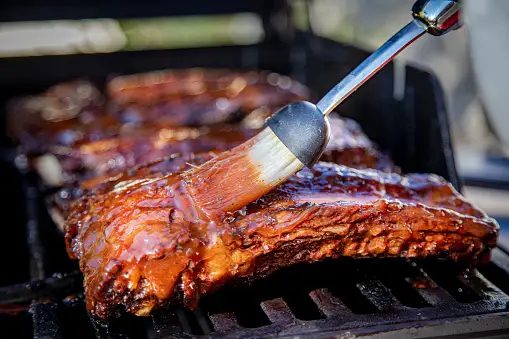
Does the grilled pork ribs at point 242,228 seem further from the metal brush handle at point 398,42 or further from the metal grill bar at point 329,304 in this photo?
the metal brush handle at point 398,42

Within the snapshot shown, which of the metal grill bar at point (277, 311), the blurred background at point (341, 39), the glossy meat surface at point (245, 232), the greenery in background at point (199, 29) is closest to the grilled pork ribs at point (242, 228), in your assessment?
the glossy meat surface at point (245, 232)

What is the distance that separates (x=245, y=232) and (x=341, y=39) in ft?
10.2

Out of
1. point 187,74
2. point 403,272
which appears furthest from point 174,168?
point 187,74

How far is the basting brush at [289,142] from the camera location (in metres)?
2.36

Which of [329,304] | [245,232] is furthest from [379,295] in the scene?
[245,232]

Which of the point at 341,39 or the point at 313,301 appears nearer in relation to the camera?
the point at 313,301

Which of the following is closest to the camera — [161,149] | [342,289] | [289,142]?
[289,142]

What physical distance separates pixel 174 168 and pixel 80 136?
1.53 metres

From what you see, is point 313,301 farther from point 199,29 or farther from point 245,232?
point 199,29

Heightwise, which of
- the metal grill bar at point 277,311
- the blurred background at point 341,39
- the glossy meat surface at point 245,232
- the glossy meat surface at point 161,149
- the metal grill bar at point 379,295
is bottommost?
the metal grill bar at point 379,295

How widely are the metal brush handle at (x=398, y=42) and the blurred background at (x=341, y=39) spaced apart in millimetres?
2063

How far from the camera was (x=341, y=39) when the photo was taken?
521 cm

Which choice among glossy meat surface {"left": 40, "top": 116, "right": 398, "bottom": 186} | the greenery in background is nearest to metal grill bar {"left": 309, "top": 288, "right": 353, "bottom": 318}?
glossy meat surface {"left": 40, "top": 116, "right": 398, "bottom": 186}

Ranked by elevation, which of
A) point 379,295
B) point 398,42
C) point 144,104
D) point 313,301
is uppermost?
point 144,104
